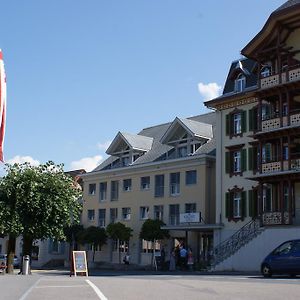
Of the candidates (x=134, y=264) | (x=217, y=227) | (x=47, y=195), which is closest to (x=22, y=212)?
(x=47, y=195)

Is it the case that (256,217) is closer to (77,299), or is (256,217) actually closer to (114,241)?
(114,241)

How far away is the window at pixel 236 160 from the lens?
42250 millimetres

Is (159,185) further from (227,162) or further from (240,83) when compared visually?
(240,83)

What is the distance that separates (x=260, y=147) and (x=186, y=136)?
41.6 ft

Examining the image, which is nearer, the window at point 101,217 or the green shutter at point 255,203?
the green shutter at point 255,203

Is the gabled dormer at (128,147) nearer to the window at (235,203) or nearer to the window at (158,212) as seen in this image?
the window at (158,212)

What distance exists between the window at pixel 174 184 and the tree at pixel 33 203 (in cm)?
1451

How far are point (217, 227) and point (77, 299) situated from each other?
28717mm

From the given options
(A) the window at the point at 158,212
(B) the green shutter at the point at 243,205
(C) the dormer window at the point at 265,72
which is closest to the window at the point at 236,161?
(B) the green shutter at the point at 243,205

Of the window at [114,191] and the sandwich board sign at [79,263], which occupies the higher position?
the window at [114,191]

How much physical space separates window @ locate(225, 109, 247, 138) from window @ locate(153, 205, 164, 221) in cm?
1056

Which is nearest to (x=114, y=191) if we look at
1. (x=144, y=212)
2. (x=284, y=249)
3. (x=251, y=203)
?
(x=144, y=212)

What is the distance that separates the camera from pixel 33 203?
117 feet

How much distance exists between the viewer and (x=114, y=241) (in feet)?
180
